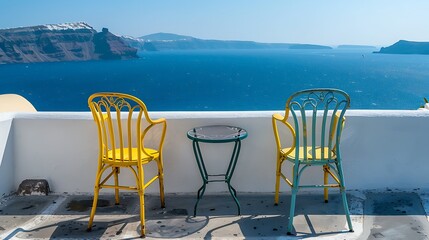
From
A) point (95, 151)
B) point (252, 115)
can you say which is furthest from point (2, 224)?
point (252, 115)

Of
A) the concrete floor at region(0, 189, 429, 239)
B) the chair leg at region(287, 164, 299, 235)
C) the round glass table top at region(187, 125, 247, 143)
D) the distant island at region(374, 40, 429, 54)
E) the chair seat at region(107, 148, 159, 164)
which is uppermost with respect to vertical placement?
the distant island at region(374, 40, 429, 54)

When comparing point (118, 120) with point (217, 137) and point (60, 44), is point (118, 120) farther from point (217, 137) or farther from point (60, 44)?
point (60, 44)

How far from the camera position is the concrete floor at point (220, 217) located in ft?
11.0

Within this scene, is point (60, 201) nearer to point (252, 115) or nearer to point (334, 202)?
point (252, 115)

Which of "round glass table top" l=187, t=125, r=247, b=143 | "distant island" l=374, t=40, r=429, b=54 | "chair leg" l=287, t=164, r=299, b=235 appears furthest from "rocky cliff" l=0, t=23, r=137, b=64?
"chair leg" l=287, t=164, r=299, b=235

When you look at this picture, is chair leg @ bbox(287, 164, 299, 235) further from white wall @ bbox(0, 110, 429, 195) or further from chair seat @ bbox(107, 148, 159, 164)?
chair seat @ bbox(107, 148, 159, 164)

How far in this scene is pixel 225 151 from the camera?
4113mm

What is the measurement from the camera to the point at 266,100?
6650cm

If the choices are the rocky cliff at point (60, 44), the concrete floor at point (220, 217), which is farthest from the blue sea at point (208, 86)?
the concrete floor at point (220, 217)

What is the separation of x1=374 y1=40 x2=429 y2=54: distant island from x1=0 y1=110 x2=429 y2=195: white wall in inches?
7402

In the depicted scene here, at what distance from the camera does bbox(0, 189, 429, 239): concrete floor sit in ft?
11.0

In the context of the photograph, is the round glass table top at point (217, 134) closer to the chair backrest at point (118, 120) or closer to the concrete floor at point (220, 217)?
the chair backrest at point (118, 120)

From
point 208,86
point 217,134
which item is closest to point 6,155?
point 217,134

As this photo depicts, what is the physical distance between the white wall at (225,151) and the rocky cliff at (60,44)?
4987 inches
